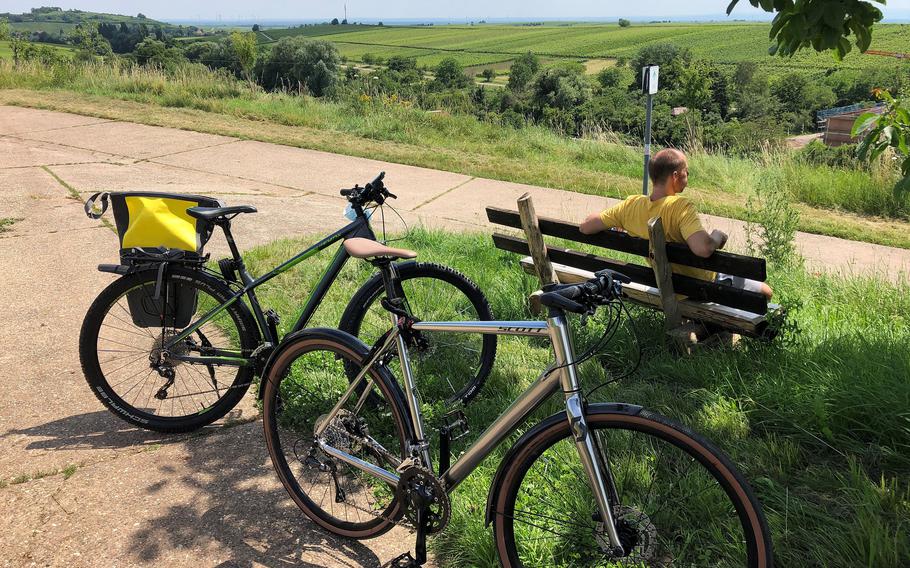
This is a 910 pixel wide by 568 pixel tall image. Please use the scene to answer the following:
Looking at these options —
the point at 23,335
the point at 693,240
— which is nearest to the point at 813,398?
the point at 693,240

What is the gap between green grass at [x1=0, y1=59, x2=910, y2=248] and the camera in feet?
29.7

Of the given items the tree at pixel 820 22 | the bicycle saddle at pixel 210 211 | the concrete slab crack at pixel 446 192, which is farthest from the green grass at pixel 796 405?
the concrete slab crack at pixel 446 192

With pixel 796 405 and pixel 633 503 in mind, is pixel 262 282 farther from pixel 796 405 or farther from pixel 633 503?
pixel 796 405

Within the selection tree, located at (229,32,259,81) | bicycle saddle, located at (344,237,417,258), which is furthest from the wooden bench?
tree, located at (229,32,259,81)

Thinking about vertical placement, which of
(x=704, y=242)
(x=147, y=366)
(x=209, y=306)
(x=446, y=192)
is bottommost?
(x=147, y=366)

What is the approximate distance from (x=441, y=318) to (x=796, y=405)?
1740mm

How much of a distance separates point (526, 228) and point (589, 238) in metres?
0.38

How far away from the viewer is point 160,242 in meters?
3.69

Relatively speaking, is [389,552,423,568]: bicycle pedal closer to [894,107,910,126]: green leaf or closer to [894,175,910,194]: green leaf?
[894,175,910,194]: green leaf

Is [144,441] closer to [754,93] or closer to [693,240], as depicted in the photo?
[693,240]

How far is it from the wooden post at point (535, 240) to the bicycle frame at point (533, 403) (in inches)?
70.8

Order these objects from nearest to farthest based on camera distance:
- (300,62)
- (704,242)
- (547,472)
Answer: (547,472) < (704,242) < (300,62)

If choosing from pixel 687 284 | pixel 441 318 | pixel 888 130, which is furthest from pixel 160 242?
pixel 888 130

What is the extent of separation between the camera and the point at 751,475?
3.20 m
